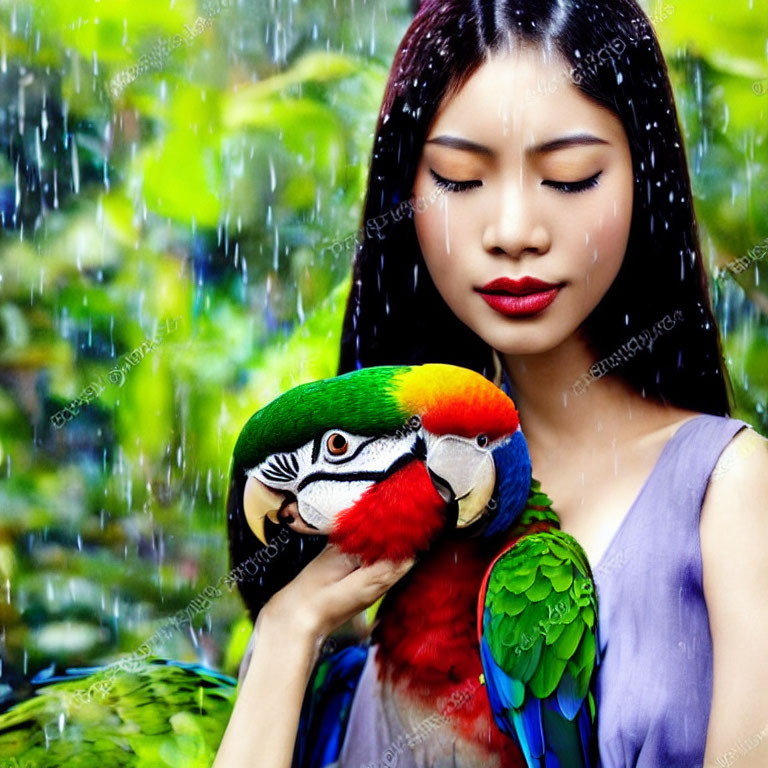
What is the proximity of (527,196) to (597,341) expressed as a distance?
0.27 meters

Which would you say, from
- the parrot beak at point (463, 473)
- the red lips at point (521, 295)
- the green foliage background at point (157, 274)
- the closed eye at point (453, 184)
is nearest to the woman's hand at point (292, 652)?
the parrot beak at point (463, 473)

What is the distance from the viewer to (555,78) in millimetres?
1164

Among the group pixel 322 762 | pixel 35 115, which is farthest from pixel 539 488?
pixel 35 115

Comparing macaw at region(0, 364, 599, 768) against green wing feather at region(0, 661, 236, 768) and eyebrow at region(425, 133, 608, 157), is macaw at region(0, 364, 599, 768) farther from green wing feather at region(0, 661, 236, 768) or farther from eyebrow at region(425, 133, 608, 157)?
green wing feather at region(0, 661, 236, 768)

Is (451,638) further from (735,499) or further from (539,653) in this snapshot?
(735,499)

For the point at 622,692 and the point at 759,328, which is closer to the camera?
the point at 622,692

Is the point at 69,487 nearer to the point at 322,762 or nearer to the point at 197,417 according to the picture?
the point at 197,417

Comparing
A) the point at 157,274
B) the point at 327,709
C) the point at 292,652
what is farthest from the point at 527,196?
the point at 157,274

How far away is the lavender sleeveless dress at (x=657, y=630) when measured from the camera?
3.54 ft

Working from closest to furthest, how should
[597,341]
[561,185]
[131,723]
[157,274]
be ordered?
1. [561,185]
2. [597,341]
3. [131,723]
4. [157,274]

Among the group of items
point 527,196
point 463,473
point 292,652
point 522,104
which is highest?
point 522,104

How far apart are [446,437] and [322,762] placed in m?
0.54

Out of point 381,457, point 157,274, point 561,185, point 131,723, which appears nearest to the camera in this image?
point 381,457

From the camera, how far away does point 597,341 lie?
4.34 ft
